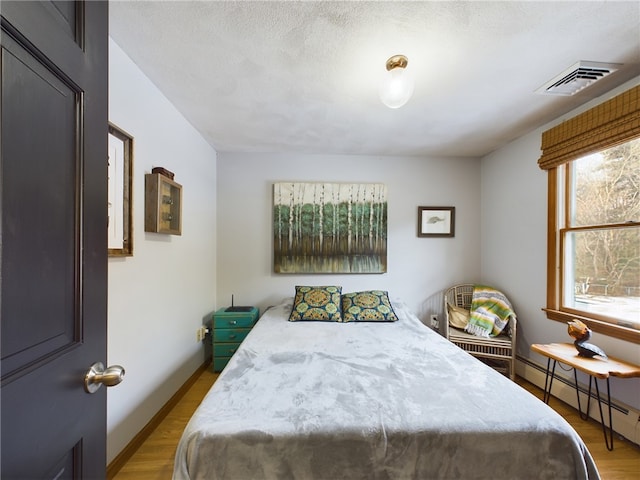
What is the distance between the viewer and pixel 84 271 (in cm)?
65

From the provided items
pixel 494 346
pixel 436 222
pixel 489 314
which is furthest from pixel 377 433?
pixel 436 222

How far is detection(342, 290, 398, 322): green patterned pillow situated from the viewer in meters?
2.70

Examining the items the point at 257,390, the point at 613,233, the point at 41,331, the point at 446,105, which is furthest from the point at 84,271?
the point at 613,233

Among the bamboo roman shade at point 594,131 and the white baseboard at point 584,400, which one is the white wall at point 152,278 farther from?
the white baseboard at point 584,400

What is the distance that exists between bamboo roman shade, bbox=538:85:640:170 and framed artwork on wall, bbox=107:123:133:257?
306 cm

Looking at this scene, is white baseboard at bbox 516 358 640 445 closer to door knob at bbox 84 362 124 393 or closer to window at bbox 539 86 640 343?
window at bbox 539 86 640 343

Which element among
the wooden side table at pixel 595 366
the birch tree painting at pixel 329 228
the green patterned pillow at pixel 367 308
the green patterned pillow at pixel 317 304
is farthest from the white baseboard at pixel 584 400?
the green patterned pillow at pixel 317 304

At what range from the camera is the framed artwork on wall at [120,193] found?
1.50 m

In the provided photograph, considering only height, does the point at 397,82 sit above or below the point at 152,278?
above

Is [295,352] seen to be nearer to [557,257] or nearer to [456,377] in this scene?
[456,377]

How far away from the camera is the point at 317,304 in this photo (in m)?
2.80

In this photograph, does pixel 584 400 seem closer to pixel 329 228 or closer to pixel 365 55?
pixel 329 228

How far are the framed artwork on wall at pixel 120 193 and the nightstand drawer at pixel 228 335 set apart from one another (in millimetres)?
1391

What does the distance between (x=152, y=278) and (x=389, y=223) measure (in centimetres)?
248
